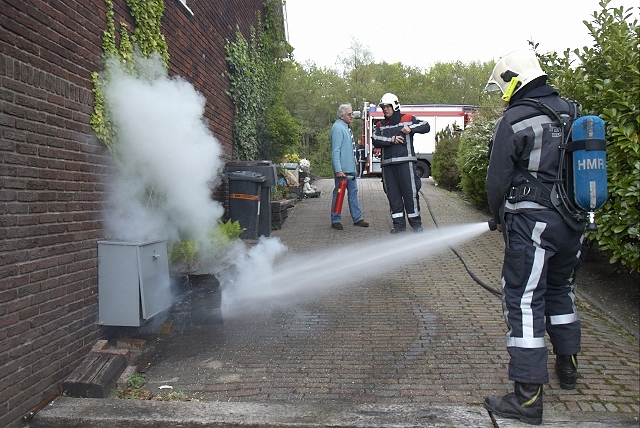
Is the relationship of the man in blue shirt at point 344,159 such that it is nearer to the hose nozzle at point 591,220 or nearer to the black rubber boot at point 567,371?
the black rubber boot at point 567,371

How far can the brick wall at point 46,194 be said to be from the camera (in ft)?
10.3

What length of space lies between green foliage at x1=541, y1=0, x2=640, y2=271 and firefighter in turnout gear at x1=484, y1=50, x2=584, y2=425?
1.66 m

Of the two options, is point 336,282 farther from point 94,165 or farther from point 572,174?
point 572,174

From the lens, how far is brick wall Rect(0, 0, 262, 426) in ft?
10.3

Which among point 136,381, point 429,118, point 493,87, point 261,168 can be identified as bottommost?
point 136,381

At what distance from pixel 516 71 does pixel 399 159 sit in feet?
15.8

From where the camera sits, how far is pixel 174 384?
3.80 m

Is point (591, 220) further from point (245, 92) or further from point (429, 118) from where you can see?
point (429, 118)

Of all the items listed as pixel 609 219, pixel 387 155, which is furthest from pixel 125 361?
pixel 387 155

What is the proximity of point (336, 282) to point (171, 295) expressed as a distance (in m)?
2.11

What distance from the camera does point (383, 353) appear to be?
167 inches

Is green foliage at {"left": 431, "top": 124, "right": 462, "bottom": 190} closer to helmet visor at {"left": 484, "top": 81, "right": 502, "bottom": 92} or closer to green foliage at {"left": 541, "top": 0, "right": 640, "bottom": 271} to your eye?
green foliage at {"left": 541, "top": 0, "right": 640, "bottom": 271}

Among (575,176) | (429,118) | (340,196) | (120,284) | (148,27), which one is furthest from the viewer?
(429,118)

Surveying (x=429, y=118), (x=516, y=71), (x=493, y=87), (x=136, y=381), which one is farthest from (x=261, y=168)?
(x=429, y=118)
